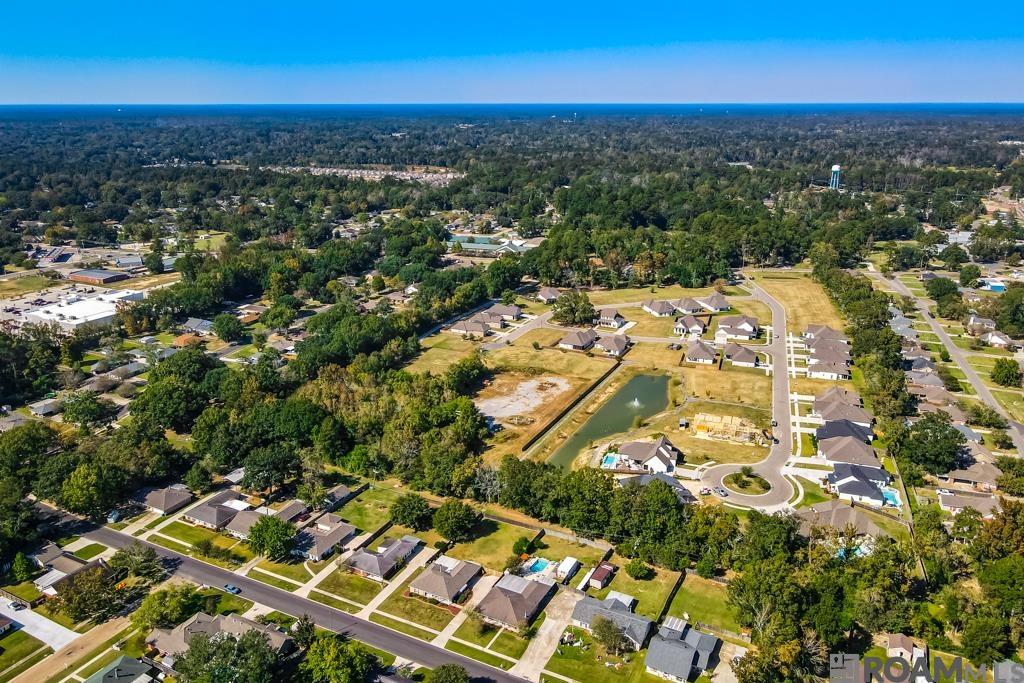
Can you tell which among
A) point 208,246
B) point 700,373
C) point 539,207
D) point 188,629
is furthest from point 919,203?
point 188,629

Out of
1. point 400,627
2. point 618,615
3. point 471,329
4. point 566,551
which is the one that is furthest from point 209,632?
point 471,329

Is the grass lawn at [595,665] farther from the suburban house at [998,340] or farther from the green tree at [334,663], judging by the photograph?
the suburban house at [998,340]

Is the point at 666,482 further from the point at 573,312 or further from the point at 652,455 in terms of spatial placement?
the point at 573,312

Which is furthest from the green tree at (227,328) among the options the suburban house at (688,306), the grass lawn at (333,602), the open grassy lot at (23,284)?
the suburban house at (688,306)

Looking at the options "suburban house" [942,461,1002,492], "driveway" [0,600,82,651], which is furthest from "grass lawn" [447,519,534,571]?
"suburban house" [942,461,1002,492]

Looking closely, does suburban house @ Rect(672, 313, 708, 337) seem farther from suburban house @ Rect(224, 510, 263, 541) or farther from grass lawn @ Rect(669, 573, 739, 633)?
suburban house @ Rect(224, 510, 263, 541)

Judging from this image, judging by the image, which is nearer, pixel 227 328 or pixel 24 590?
pixel 24 590

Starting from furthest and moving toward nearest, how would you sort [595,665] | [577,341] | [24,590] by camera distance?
[577,341] → [24,590] → [595,665]
